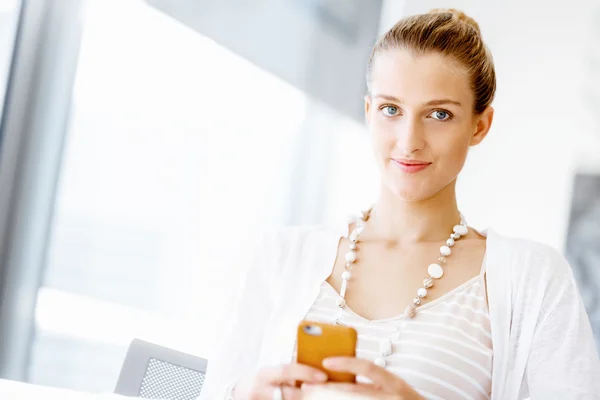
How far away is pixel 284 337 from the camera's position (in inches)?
46.4

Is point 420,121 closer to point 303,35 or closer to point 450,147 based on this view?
point 450,147

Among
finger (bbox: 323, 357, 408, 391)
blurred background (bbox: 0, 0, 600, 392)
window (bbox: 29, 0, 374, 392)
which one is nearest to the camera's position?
finger (bbox: 323, 357, 408, 391)

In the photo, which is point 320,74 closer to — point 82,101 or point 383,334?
point 82,101

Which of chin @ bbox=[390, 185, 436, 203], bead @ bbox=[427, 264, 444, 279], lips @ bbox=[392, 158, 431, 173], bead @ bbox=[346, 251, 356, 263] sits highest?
lips @ bbox=[392, 158, 431, 173]

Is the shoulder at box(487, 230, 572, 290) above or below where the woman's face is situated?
below

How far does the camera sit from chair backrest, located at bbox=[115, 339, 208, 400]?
1206 millimetres

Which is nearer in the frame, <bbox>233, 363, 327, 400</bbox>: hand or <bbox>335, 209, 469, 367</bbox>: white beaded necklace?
<bbox>233, 363, 327, 400</bbox>: hand

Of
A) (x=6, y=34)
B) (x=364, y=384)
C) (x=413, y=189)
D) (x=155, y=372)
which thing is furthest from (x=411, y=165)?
(x=6, y=34)

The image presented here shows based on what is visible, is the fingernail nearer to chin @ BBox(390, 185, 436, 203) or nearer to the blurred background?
chin @ BBox(390, 185, 436, 203)

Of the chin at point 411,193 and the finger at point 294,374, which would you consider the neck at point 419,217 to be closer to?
the chin at point 411,193

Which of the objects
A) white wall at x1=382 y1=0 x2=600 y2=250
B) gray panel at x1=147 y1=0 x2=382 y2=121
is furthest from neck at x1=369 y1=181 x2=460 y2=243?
white wall at x1=382 y1=0 x2=600 y2=250

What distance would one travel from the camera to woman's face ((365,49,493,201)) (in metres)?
1.15

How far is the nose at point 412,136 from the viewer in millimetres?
1147

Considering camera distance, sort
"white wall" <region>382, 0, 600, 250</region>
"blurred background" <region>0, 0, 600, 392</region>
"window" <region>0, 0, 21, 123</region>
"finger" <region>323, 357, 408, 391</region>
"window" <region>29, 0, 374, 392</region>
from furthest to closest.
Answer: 1. "white wall" <region>382, 0, 600, 250</region>
2. "window" <region>29, 0, 374, 392</region>
3. "blurred background" <region>0, 0, 600, 392</region>
4. "window" <region>0, 0, 21, 123</region>
5. "finger" <region>323, 357, 408, 391</region>
